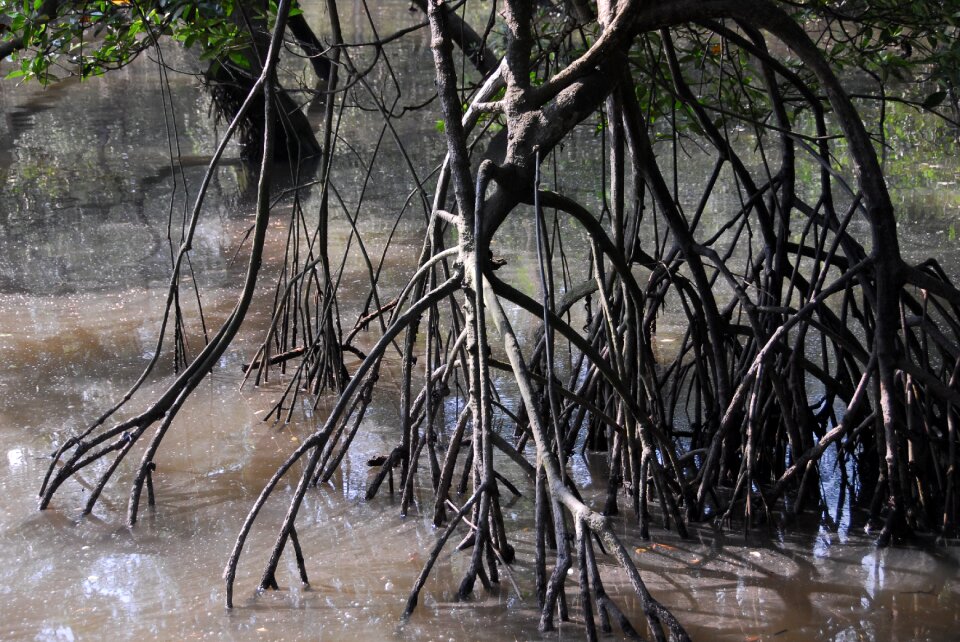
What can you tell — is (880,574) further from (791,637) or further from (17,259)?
(17,259)

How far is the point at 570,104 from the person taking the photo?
3504mm

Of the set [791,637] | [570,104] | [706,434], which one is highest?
[570,104]

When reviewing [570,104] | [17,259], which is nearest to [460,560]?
→ [570,104]

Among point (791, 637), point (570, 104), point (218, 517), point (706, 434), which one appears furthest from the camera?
point (706, 434)

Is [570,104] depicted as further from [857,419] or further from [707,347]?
[857,419]

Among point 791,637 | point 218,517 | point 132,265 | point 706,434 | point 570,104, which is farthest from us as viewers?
point 132,265

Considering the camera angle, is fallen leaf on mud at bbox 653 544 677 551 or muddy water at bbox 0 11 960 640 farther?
fallen leaf on mud at bbox 653 544 677 551

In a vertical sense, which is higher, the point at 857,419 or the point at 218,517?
the point at 857,419

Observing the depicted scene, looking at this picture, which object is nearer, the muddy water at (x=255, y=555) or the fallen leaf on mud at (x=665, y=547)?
the muddy water at (x=255, y=555)

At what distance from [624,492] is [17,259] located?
515 cm

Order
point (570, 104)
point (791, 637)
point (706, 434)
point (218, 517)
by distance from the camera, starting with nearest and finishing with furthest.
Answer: point (791, 637), point (570, 104), point (218, 517), point (706, 434)

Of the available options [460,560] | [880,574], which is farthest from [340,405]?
[880,574]

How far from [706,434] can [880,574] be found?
3.22 feet

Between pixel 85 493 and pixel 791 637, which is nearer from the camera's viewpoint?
pixel 791 637
